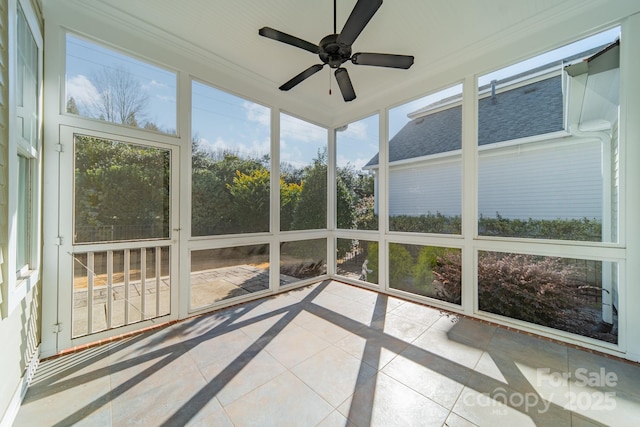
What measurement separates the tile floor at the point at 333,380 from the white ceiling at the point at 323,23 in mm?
3307

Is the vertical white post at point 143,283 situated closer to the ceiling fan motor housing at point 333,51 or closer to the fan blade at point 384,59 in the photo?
the ceiling fan motor housing at point 333,51

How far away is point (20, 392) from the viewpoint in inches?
69.3

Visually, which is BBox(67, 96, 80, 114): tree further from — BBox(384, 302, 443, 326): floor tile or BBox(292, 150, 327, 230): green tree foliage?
BBox(384, 302, 443, 326): floor tile

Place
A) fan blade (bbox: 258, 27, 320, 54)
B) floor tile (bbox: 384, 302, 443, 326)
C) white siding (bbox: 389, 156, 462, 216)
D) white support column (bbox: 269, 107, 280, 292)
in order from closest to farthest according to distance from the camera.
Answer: fan blade (bbox: 258, 27, 320, 54) < floor tile (bbox: 384, 302, 443, 326) < white siding (bbox: 389, 156, 462, 216) < white support column (bbox: 269, 107, 280, 292)

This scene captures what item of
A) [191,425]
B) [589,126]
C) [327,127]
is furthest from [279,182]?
[589,126]

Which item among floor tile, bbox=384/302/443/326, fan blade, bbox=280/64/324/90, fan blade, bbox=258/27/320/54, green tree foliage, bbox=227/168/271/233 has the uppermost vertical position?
fan blade, bbox=258/27/320/54

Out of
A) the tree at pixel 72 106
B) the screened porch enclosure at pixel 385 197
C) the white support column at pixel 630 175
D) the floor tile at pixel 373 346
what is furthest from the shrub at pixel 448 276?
the tree at pixel 72 106

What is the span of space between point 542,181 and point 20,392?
4939 millimetres

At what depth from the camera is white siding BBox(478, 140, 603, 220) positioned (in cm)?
254

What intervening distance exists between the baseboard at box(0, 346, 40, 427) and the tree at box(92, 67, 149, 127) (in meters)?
2.28

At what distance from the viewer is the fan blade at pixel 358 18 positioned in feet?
5.27

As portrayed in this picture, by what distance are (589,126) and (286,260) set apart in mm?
4184

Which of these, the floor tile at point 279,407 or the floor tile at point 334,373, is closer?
the floor tile at point 279,407

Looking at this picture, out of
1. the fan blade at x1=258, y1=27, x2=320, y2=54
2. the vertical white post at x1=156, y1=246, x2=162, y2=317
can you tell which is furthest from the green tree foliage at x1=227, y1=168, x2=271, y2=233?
the fan blade at x1=258, y1=27, x2=320, y2=54
